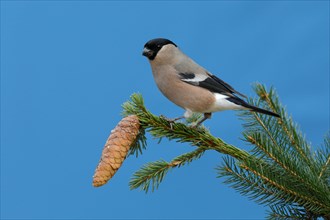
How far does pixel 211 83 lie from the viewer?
3396 mm

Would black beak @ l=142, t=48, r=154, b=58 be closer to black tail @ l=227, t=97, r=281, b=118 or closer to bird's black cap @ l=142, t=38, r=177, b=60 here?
bird's black cap @ l=142, t=38, r=177, b=60

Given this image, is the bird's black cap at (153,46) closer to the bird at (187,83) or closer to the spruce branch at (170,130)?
the bird at (187,83)

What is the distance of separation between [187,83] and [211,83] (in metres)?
0.17

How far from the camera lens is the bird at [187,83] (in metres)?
3.26

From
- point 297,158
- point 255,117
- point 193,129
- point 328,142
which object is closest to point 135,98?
point 193,129

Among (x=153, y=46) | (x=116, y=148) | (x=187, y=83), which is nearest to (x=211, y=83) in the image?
(x=187, y=83)

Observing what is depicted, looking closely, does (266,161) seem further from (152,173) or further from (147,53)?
(147,53)

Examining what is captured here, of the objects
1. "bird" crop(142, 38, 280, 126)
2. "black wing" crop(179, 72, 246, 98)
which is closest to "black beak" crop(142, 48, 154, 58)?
"bird" crop(142, 38, 280, 126)

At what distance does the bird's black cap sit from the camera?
3477mm

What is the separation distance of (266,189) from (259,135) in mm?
359

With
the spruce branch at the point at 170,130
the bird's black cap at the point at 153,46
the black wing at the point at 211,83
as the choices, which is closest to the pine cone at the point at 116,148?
the spruce branch at the point at 170,130

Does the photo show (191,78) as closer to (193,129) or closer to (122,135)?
(193,129)

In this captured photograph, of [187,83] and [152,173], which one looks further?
[187,83]

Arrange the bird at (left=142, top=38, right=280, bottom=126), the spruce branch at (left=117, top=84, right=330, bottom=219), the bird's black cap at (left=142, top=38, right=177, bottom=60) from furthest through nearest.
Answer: the bird's black cap at (left=142, top=38, right=177, bottom=60), the bird at (left=142, top=38, right=280, bottom=126), the spruce branch at (left=117, top=84, right=330, bottom=219)
